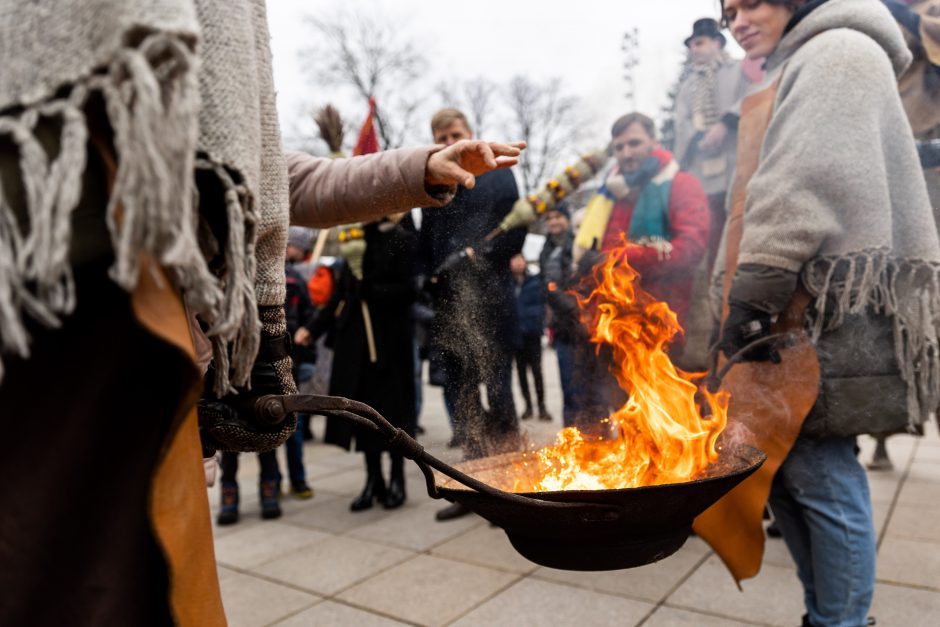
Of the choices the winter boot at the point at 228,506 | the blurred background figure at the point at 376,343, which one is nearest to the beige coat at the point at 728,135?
the blurred background figure at the point at 376,343

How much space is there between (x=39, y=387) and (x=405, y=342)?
12.2ft

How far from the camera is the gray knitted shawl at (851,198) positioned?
2.02 meters

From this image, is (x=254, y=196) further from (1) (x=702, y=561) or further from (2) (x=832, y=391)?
(1) (x=702, y=561)

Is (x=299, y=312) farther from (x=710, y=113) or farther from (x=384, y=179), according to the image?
(x=384, y=179)

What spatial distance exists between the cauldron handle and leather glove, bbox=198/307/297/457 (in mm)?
39

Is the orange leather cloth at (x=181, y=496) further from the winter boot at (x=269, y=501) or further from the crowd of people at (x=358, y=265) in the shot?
the winter boot at (x=269, y=501)

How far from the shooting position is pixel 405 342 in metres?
4.57

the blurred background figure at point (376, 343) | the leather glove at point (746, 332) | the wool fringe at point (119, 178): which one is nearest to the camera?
the wool fringe at point (119, 178)

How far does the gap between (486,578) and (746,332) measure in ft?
5.48

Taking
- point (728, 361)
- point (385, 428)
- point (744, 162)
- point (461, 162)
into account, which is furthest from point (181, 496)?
point (744, 162)

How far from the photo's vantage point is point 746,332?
214 cm

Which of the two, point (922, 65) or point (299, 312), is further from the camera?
point (299, 312)

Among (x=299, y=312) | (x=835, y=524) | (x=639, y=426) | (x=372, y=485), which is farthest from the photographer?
(x=299, y=312)

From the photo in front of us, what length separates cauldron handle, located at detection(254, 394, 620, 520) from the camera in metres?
1.22
